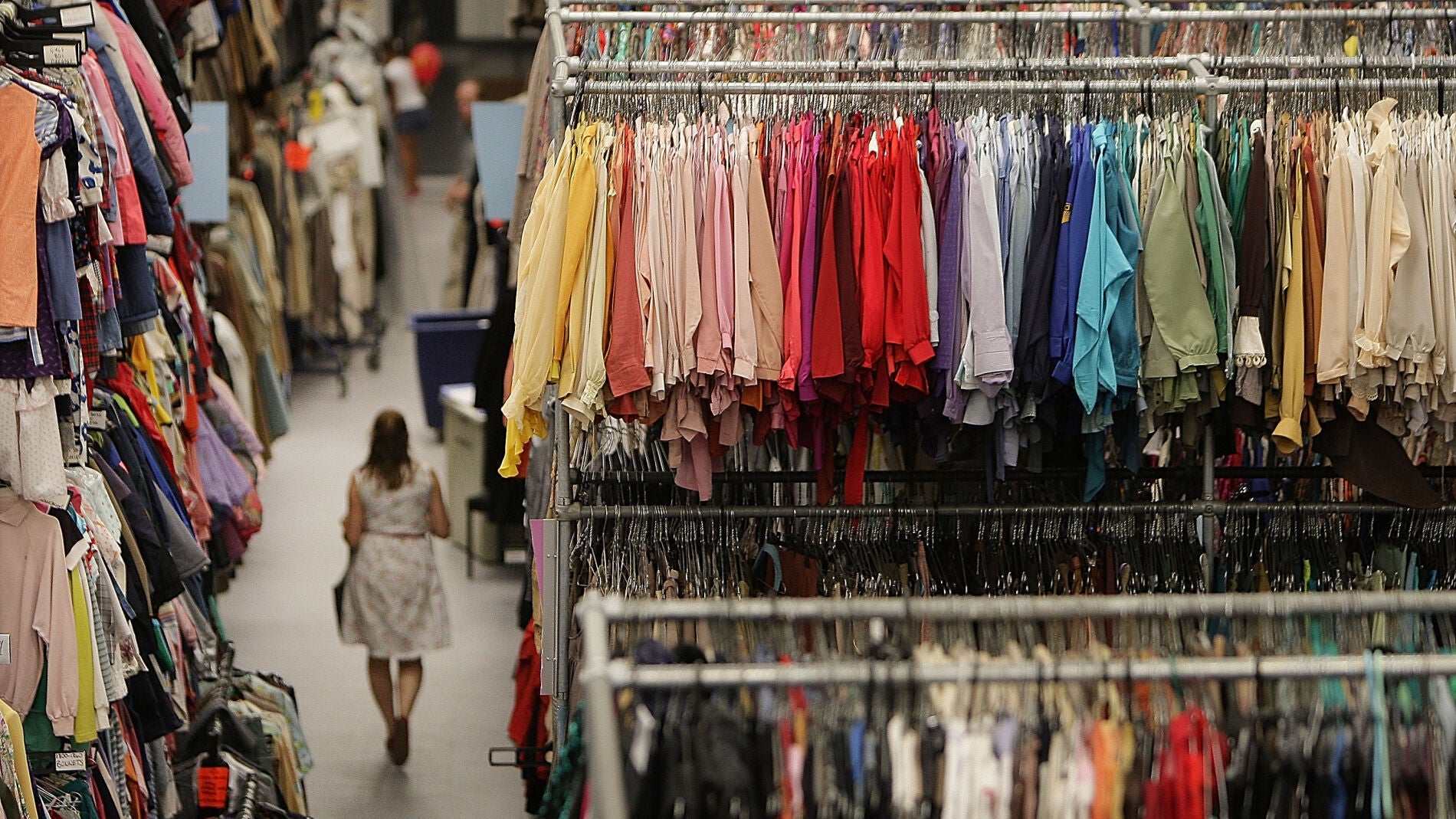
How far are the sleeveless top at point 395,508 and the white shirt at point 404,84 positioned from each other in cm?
873

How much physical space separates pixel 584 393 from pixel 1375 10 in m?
2.54

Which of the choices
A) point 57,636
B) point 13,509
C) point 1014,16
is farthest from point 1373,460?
point 13,509

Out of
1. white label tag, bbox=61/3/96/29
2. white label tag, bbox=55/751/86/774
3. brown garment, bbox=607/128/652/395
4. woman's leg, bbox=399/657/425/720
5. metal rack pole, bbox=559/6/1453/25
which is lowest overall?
woman's leg, bbox=399/657/425/720

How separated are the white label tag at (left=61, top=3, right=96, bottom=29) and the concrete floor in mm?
3132

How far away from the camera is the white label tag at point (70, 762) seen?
4.52m

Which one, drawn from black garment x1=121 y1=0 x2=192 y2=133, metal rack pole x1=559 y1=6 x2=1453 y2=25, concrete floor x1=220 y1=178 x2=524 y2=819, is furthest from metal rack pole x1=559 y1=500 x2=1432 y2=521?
black garment x1=121 y1=0 x2=192 y2=133

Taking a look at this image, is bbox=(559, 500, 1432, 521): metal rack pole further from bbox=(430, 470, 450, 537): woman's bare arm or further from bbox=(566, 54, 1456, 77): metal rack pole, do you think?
bbox=(430, 470, 450, 537): woman's bare arm

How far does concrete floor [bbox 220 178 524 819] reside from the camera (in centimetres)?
663

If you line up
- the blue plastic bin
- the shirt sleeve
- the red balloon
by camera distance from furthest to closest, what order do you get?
1. the red balloon
2. the blue plastic bin
3. the shirt sleeve

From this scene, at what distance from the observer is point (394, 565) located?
7109 millimetres

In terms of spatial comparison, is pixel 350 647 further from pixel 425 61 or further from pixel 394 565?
pixel 425 61

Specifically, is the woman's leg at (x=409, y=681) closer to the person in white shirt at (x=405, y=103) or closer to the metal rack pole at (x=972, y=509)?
the metal rack pole at (x=972, y=509)

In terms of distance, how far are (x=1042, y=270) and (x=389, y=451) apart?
12.3 ft

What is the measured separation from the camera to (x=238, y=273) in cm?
945
